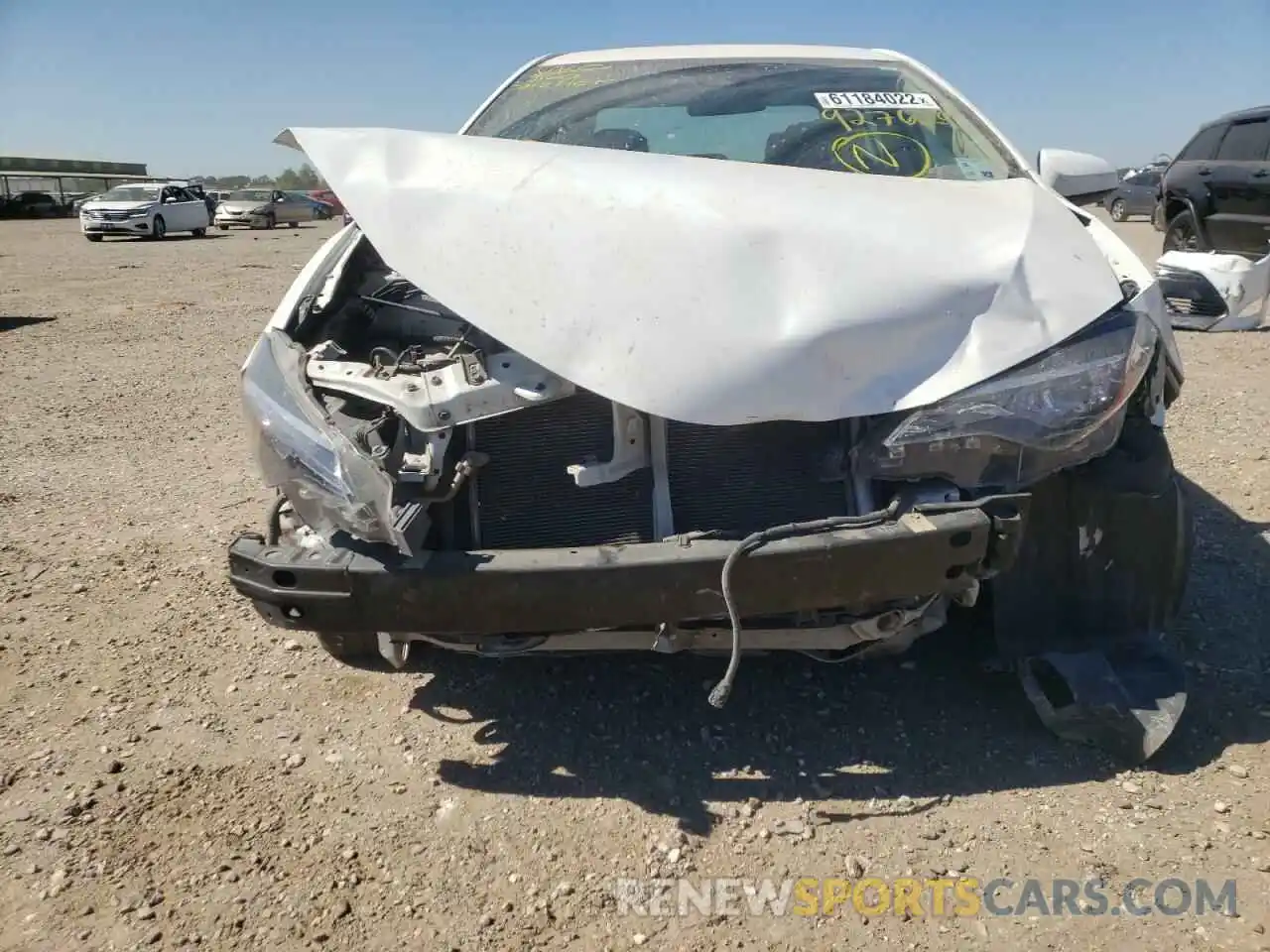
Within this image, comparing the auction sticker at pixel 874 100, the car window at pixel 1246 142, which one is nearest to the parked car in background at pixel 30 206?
the car window at pixel 1246 142

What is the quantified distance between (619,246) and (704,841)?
146cm

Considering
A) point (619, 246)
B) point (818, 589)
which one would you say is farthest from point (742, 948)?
point (619, 246)

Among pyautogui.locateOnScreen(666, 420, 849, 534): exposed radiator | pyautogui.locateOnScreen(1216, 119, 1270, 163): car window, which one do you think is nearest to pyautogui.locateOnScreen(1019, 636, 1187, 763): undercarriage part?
pyautogui.locateOnScreen(666, 420, 849, 534): exposed radiator

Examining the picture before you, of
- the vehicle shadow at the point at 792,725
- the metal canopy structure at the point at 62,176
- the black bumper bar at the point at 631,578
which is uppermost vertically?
the metal canopy structure at the point at 62,176

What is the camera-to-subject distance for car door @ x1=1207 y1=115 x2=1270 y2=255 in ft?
29.4

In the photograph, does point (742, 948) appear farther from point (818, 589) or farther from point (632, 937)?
point (818, 589)

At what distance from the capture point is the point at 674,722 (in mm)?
2717

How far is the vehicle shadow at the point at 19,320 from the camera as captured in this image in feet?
32.1

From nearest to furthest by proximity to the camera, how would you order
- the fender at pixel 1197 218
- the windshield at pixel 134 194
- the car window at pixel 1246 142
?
the car window at pixel 1246 142 < the fender at pixel 1197 218 < the windshield at pixel 134 194

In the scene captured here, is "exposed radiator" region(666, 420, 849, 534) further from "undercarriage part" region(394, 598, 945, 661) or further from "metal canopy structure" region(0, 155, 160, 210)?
"metal canopy structure" region(0, 155, 160, 210)

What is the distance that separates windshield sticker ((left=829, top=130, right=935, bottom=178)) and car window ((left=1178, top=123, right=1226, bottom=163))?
8.29 m

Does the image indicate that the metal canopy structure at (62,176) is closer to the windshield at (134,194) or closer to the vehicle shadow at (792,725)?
the windshield at (134,194)

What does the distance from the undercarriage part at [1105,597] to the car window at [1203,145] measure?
356 inches

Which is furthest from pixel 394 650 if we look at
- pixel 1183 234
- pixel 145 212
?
pixel 145 212
